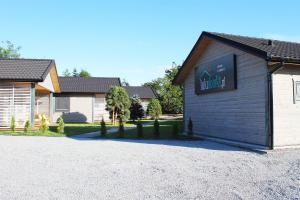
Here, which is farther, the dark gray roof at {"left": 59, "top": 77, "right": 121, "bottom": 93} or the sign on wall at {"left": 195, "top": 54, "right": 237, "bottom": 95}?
the dark gray roof at {"left": 59, "top": 77, "right": 121, "bottom": 93}

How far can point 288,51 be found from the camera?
468 inches

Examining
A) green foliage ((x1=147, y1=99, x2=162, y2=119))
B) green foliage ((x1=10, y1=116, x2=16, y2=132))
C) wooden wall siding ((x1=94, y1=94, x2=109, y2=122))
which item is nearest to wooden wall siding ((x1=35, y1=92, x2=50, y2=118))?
wooden wall siding ((x1=94, y1=94, x2=109, y2=122))

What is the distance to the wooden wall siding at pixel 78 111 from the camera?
2938cm

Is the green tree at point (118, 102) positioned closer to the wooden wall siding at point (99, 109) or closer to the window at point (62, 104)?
the wooden wall siding at point (99, 109)

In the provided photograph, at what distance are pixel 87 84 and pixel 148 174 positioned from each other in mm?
24941

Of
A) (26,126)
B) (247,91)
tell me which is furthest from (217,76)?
(26,126)

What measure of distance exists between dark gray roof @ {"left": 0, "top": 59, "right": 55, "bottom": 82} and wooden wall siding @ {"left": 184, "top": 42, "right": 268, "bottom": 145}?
9.67 metres

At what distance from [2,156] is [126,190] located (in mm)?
5868

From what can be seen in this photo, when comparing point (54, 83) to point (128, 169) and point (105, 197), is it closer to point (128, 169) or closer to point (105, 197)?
point (128, 169)

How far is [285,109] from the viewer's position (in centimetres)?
1131

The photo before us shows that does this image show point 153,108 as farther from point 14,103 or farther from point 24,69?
point 14,103

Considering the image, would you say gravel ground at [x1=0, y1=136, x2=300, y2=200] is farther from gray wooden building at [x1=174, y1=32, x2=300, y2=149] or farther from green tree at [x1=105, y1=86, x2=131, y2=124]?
green tree at [x1=105, y1=86, x2=131, y2=124]

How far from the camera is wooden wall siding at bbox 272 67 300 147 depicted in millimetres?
11117

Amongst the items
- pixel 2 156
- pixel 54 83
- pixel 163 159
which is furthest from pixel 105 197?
pixel 54 83
